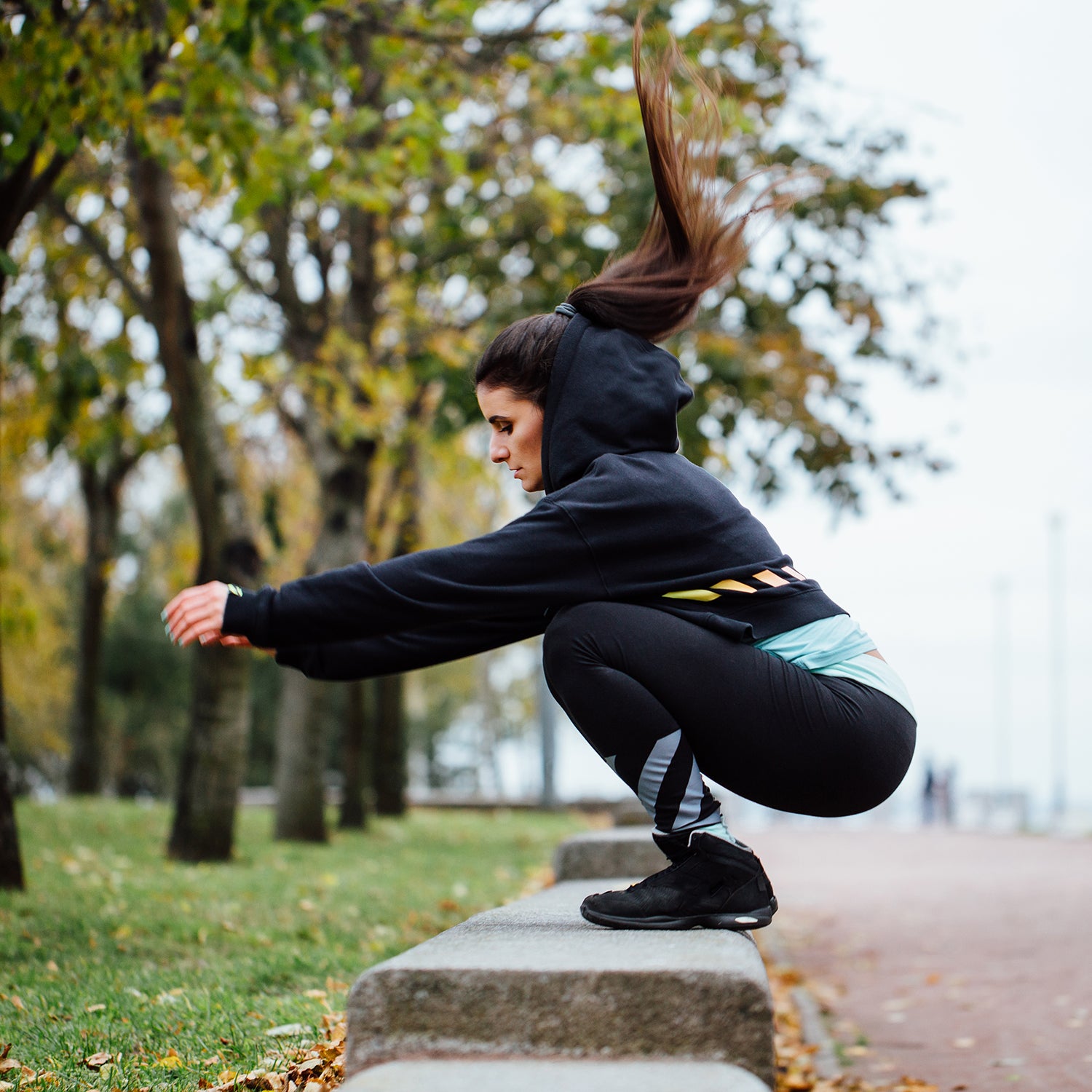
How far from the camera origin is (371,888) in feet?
25.4

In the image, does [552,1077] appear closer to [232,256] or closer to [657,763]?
[657,763]

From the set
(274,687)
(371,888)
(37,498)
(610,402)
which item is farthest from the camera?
(274,687)

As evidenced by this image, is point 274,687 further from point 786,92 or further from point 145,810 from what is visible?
point 786,92

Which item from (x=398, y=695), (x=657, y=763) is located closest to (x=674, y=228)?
(x=657, y=763)

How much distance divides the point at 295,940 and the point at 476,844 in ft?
24.6

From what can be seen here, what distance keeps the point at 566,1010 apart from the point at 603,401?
138 cm

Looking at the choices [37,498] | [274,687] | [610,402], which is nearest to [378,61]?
[610,402]

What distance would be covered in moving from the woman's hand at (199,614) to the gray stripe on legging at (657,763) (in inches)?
38.2

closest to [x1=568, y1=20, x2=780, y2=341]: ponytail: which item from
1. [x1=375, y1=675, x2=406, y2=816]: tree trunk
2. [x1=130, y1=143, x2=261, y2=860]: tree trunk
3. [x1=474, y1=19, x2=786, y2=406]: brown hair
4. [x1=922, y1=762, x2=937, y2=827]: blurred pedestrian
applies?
[x1=474, y1=19, x2=786, y2=406]: brown hair

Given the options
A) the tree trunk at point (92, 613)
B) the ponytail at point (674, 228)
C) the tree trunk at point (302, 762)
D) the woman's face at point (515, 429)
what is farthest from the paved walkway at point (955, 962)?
the tree trunk at point (92, 613)

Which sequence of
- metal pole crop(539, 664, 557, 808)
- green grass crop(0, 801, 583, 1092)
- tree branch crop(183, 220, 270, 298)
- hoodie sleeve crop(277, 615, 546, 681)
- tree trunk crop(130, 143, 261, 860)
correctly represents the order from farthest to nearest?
metal pole crop(539, 664, 557, 808), tree branch crop(183, 220, 270, 298), tree trunk crop(130, 143, 261, 860), green grass crop(0, 801, 583, 1092), hoodie sleeve crop(277, 615, 546, 681)

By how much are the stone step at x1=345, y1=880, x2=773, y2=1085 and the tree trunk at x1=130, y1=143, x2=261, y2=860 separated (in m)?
6.58

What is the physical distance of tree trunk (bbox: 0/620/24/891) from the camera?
20.7 ft

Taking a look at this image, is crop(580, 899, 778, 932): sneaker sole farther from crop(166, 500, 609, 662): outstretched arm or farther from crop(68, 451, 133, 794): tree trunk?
crop(68, 451, 133, 794): tree trunk
